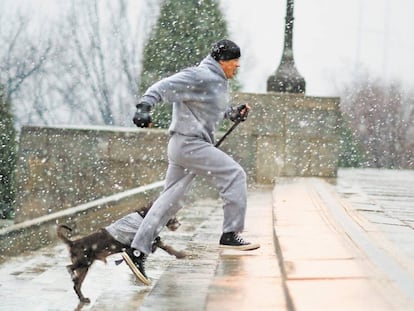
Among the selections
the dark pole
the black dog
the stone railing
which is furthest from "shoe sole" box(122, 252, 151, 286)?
the dark pole

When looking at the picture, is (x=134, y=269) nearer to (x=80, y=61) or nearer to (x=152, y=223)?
(x=152, y=223)

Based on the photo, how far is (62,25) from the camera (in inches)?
1267

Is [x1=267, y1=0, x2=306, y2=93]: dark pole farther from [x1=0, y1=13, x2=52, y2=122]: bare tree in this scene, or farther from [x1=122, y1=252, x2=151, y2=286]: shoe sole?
[x1=0, y1=13, x2=52, y2=122]: bare tree

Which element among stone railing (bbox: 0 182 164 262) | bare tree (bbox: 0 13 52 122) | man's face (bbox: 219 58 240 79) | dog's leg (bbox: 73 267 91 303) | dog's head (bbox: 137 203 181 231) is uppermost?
bare tree (bbox: 0 13 52 122)

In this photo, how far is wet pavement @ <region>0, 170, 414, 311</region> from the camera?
3.40m

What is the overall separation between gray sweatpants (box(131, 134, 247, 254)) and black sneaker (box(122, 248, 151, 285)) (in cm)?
5

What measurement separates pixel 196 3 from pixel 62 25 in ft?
40.6

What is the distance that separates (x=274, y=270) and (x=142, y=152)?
23.8 feet

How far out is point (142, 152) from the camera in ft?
38.0

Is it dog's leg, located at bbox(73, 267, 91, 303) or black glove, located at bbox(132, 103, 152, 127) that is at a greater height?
black glove, located at bbox(132, 103, 152, 127)

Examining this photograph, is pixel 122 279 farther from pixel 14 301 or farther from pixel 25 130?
pixel 25 130

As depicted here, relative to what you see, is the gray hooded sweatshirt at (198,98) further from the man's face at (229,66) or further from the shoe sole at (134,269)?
the shoe sole at (134,269)

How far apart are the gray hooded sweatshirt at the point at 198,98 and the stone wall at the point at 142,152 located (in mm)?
6205

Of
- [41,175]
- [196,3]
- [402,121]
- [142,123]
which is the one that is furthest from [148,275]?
[402,121]
